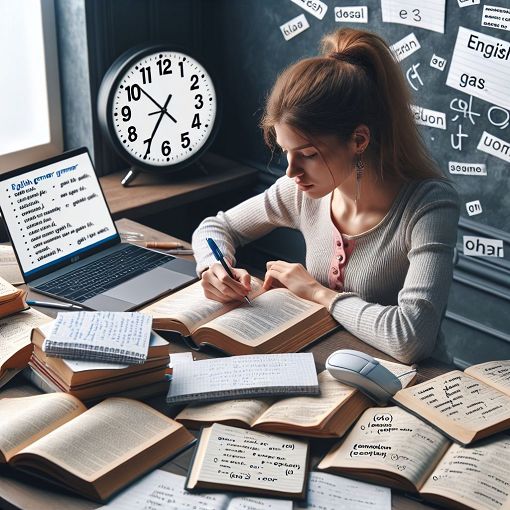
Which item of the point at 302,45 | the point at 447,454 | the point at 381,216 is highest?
the point at 302,45

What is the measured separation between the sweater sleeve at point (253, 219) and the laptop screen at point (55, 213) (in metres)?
0.25

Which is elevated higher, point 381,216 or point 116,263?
point 381,216

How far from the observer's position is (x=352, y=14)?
8.43ft

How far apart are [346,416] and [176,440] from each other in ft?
0.97

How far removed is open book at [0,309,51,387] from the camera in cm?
159

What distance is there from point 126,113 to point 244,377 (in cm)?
133

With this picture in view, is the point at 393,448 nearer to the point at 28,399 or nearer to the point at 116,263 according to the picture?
the point at 28,399

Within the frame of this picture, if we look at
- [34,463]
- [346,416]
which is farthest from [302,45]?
[34,463]

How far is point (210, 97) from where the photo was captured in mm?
2775

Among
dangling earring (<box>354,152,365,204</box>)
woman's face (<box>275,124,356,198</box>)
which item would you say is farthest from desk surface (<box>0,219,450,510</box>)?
dangling earring (<box>354,152,365,204</box>)

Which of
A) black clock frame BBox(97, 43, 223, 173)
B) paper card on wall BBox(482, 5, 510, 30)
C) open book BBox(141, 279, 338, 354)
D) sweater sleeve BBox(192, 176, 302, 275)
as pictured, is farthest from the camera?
black clock frame BBox(97, 43, 223, 173)

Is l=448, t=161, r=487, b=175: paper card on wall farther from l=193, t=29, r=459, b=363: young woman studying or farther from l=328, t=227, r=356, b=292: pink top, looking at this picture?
l=328, t=227, r=356, b=292: pink top

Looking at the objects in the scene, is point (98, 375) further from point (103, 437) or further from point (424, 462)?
point (424, 462)

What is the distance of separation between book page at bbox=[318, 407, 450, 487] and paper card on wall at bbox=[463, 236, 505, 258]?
1106mm
